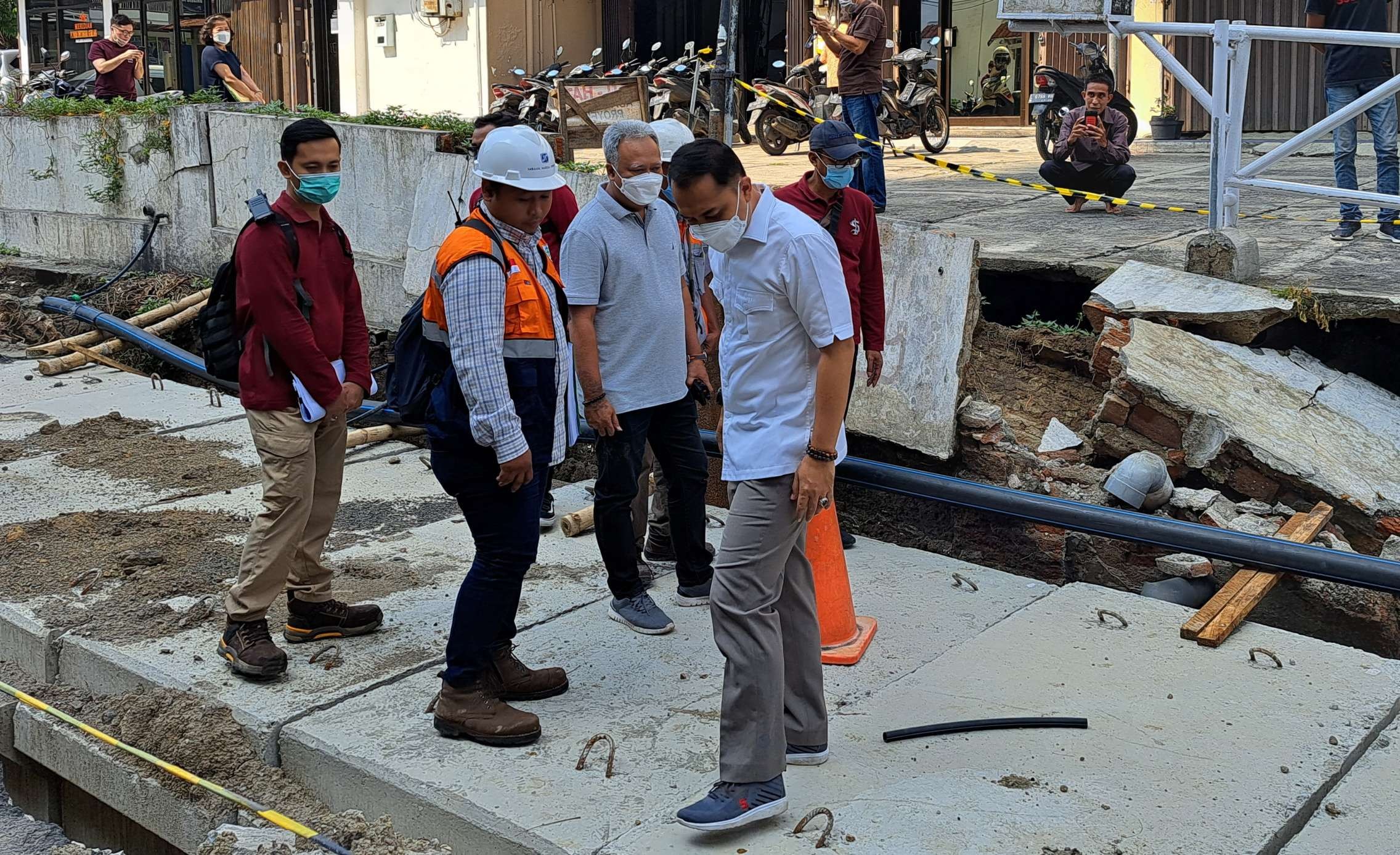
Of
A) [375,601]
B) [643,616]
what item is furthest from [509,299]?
[375,601]

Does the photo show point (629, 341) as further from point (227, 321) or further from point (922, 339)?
point (922, 339)

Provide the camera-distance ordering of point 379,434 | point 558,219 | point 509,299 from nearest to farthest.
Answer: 1. point 509,299
2. point 558,219
3. point 379,434

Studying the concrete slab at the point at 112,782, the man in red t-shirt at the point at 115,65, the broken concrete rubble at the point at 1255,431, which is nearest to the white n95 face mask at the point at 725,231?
the concrete slab at the point at 112,782

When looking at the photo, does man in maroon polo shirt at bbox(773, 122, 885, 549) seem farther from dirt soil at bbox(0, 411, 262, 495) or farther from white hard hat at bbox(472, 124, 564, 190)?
dirt soil at bbox(0, 411, 262, 495)

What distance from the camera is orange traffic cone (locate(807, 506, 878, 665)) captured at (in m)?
4.46

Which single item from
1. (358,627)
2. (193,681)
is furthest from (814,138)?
(193,681)

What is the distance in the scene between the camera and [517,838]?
337 cm

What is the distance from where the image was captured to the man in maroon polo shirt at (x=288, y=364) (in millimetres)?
4145

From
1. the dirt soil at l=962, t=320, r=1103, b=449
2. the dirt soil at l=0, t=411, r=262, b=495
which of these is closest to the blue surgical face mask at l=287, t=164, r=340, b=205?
the dirt soil at l=0, t=411, r=262, b=495

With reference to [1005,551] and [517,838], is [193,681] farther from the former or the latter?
[1005,551]

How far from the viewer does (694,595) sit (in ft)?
16.5

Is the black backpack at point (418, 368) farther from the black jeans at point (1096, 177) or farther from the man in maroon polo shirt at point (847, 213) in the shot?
the black jeans at point (1096, 177)

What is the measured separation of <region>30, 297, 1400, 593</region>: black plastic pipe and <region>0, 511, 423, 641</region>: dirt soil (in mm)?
988

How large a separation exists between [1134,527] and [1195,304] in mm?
2518
